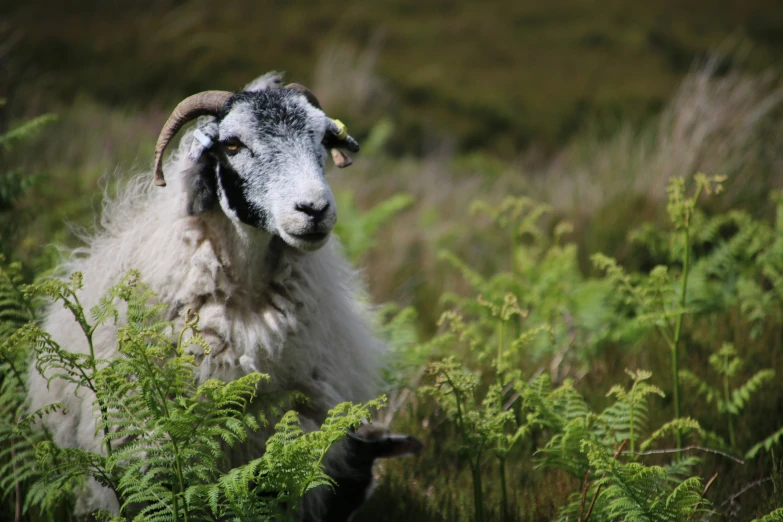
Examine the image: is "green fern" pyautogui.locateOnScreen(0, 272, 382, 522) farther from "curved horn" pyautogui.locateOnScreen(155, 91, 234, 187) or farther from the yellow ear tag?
the yellow ear tag

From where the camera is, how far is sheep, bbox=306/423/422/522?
2900mm

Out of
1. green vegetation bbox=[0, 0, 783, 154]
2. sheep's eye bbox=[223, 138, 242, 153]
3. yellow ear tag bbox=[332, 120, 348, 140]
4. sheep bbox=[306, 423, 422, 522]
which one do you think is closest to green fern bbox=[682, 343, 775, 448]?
sheep bbox=[306, 423, 422, 522]

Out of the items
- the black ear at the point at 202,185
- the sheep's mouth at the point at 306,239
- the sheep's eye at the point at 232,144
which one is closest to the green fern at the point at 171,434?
the sheep's mouth at the point at 306,239

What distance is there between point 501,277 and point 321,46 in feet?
49.0

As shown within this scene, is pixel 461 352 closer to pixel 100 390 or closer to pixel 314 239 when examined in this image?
pixel 314 239

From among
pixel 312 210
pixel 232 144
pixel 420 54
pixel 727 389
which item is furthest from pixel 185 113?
pixel 420 54

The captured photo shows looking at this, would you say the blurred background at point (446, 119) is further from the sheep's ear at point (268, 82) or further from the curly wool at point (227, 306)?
the sheep's ear at point (268, 82)

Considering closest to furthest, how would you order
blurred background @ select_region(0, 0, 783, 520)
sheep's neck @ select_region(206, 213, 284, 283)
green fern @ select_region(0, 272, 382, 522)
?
green fern @ select_region(0, 272, 382, 522)
sheep's neck @ select_region(206, 213, 284, 283)
blurred background @ select_region(0, 0, 783, 520)

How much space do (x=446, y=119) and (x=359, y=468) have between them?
15223 millimetres

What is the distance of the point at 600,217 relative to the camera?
6.20 m

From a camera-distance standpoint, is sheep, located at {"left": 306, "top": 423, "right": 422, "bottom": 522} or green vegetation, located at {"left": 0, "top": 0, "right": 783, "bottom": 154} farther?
green vegetation, located at {"left": 0, "top": 0, "right": 783, "bottom": 154}

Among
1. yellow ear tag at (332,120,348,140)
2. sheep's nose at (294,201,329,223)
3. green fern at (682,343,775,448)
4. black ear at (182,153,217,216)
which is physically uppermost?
yellow ear tag at (332,120,348,140)

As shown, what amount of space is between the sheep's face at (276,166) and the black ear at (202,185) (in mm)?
41

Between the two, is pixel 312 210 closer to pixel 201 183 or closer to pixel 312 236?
pixel 312 236
